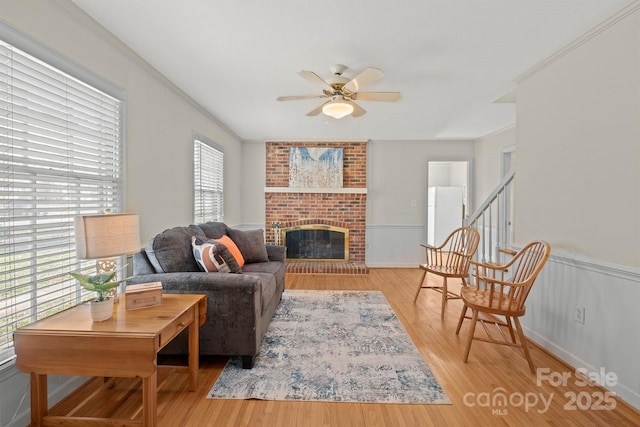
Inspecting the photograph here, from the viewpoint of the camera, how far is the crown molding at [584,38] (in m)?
1.80

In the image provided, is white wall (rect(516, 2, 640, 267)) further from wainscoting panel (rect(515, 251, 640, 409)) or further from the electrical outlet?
the electrical outlet

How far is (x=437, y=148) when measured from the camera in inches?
221

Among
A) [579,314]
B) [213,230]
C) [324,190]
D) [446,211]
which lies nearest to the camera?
[579,314]

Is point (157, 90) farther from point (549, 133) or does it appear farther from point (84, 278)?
point (549, 133)

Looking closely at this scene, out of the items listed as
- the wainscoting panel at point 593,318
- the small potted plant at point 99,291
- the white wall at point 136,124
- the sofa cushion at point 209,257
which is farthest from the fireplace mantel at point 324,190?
the small potted plant at point 99,291

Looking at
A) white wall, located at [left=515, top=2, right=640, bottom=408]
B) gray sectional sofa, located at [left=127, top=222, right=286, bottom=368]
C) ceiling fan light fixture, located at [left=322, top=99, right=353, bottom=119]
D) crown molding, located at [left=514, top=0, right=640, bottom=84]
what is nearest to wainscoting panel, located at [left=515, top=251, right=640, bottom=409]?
white wall, located at [left=515, top=2, right=640, bottom=408]

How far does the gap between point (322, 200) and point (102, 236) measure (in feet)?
13.8

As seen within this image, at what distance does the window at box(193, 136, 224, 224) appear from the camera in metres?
3.86

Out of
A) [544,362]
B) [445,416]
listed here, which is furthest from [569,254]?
[445,416]

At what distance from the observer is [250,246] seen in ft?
11.5

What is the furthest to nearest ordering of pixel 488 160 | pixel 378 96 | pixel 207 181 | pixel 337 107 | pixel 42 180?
pixel 488 160 → pixel 207 181 → pixel 337 107 → pixel 378 96 → pixel 42 180

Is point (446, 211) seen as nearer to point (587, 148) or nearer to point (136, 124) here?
point (587, 148)

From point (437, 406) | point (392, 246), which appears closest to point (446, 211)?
point (392, 246)

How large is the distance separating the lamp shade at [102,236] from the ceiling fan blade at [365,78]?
192cm
